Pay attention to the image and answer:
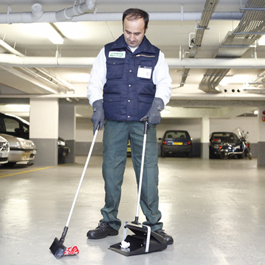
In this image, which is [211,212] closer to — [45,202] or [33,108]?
[45,202]

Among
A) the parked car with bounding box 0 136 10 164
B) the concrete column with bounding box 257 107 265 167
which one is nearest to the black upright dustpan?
the parked car with bounding box 0 136 10 164

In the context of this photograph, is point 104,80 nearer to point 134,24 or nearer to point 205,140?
point 134,24

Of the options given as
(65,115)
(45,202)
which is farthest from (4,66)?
(65,115)

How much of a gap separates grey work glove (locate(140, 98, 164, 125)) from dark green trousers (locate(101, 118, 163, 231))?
0.15m

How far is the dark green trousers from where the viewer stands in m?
2.35

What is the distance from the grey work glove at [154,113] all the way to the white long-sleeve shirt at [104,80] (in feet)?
0.26

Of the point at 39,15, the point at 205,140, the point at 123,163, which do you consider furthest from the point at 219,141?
the point at 123,163

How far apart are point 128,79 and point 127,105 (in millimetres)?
Result: 177

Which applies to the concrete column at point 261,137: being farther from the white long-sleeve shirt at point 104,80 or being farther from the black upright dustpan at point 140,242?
the black upright dustpan at point 140,242

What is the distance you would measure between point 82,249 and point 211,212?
162 cm

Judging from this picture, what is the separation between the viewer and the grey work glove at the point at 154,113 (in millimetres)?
2227

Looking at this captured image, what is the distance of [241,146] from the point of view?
48.8 ft

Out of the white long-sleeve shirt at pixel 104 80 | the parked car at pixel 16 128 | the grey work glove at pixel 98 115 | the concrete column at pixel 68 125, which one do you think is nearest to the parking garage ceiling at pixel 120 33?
the parked car at pixel 16 128

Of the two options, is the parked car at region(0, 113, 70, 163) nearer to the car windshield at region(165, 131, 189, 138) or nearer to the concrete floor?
the concrete floor
